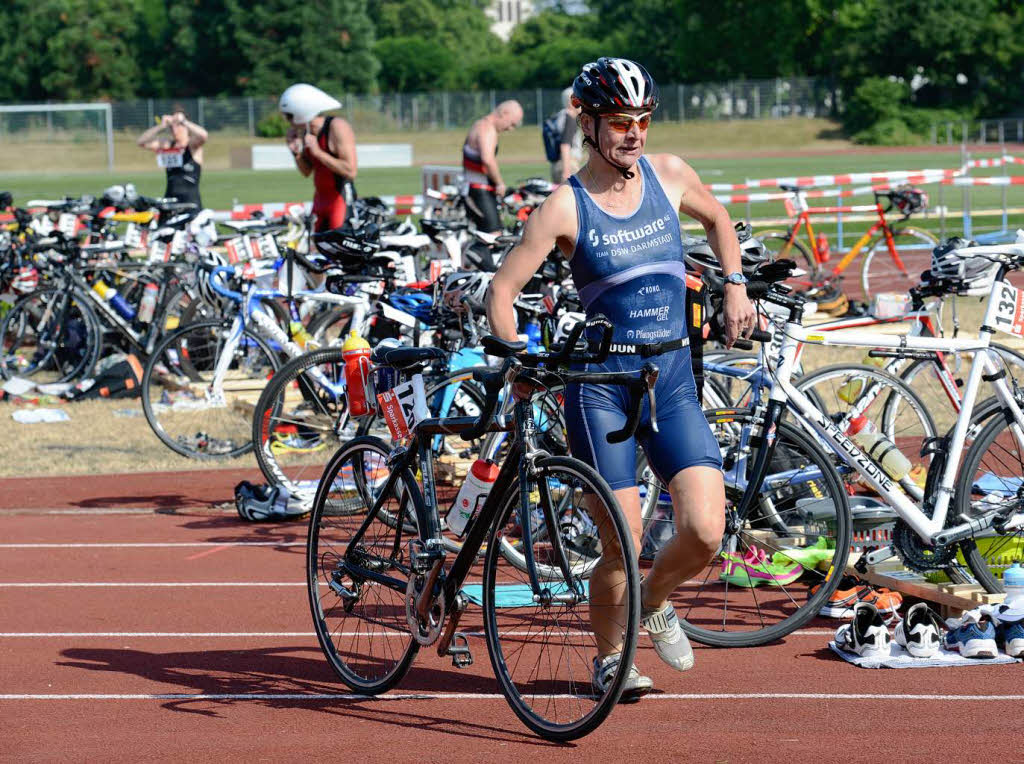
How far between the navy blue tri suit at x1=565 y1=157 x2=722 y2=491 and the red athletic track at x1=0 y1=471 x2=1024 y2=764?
2.82 ft

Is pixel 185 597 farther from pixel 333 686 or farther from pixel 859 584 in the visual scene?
pixel 859 584

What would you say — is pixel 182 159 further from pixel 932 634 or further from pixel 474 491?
pixel 932 634

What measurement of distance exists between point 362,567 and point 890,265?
1166 centimetres

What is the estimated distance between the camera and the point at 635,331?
16.3 feet

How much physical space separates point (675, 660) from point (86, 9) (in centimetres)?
8148

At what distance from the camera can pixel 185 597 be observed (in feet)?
22.9

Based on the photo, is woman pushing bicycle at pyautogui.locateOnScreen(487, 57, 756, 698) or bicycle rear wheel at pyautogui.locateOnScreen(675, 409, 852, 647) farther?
bicycle rear wheel at pyautogui.locateOnScreen(675, 409, 852, 647)

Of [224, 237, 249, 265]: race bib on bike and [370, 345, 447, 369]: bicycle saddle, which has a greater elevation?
[224, 237, 249, 265]: race bib on bike

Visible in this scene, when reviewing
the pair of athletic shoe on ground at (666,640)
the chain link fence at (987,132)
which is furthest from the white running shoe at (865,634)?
the chain link fence at (987,132)

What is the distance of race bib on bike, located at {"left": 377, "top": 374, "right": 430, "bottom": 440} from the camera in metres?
5.39

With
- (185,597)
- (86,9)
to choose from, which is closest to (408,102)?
(86,9)

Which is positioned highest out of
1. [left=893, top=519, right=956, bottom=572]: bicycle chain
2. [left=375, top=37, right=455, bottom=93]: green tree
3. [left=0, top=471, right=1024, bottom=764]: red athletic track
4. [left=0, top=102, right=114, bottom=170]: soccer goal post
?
[left=375, top=37, right=455, bottom=93]: green tree

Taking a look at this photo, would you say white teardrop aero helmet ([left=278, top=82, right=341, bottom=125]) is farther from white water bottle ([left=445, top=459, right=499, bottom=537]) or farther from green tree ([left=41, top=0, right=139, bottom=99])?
green tree ([left=41, top=0, right=139, bottom=99])

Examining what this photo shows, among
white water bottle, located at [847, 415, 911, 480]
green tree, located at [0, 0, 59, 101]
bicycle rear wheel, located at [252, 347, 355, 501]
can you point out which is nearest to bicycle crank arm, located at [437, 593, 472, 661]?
white water bottle, located at [847, 415, 911, 480]
